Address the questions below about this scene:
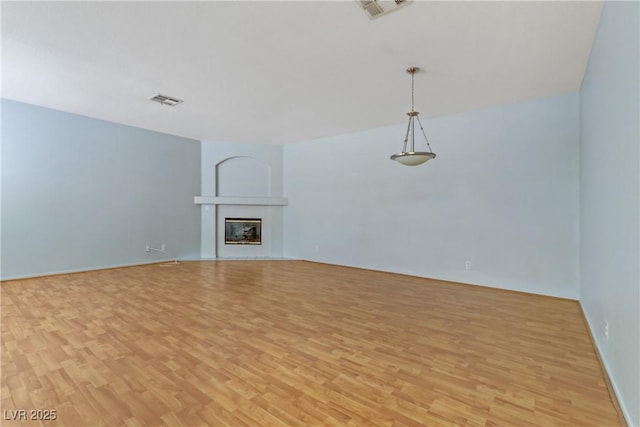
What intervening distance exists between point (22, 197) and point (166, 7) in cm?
467

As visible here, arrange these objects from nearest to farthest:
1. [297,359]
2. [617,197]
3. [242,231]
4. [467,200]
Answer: [617,197]
[297,359]
[467,200]
[242,231]

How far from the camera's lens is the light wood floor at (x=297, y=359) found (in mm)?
1739

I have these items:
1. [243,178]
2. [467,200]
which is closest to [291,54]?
[467,200]

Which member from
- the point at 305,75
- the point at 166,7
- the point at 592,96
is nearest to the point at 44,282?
the point at 166,7

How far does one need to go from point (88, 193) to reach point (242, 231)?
10.9 feet

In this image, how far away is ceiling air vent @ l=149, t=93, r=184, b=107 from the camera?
454cm

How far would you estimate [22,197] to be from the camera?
4980mm

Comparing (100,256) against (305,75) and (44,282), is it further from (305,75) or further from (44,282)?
(305,75)

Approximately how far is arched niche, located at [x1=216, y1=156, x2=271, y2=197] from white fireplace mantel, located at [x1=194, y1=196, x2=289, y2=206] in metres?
0.26

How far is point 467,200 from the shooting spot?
4.99m

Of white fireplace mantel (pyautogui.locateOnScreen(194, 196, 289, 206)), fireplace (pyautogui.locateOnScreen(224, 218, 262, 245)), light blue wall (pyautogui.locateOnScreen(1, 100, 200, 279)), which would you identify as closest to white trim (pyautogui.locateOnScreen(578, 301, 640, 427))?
white fireplace mantel (pyautogui.locateOnScreen(194, 196, 289, 206))

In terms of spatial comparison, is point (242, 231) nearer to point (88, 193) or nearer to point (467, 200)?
point (88, 193)

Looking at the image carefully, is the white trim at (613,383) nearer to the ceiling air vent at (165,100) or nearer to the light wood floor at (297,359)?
the light wood floor at (297,359)

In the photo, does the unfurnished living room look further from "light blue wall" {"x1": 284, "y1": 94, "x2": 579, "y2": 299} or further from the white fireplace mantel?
the white fireplace mantel
